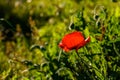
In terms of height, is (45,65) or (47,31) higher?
(45,65)

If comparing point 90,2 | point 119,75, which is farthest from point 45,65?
point 90,2

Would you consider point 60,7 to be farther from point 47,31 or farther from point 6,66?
point 6,66

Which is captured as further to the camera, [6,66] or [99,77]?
[6,66]

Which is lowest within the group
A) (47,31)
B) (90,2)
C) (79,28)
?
(47,31)

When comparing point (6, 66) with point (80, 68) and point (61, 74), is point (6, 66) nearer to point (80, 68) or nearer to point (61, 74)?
point (61, 74)

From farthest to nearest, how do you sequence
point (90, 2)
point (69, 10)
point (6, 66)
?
point (69, 10) < point (90, 2) < point (6, 66)

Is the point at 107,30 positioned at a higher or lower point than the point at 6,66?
higher

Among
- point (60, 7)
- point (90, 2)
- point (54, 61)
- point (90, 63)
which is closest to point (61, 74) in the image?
point (54, 61)

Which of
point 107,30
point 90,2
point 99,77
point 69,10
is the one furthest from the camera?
point 69,10

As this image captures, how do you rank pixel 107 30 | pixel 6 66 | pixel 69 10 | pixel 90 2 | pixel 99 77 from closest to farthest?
1. pixel 99 77
2. pixel 107 30
3. pixel 6 66
4. pixel 90 2
5. pixel 69 10
